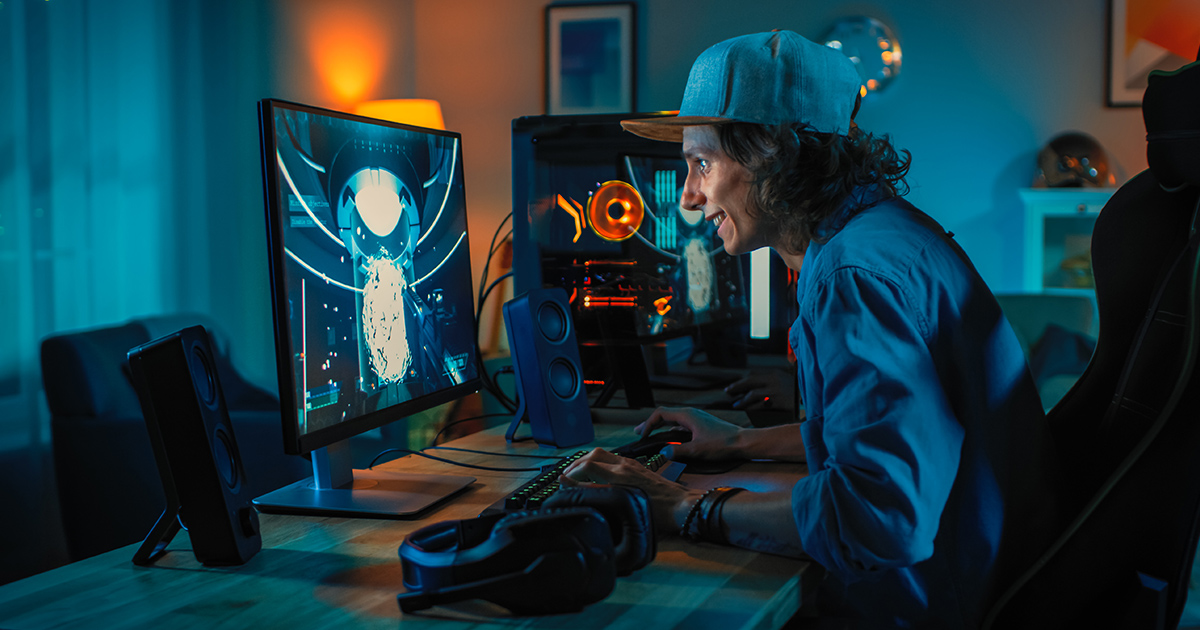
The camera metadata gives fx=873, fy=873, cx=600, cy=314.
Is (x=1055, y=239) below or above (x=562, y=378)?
above

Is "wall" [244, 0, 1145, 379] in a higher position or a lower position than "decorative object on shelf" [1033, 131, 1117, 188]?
Result: higher

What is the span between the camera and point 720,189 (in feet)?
3.39

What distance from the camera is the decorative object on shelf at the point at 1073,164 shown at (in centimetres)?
372

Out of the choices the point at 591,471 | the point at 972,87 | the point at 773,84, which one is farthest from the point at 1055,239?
the point at 591,471

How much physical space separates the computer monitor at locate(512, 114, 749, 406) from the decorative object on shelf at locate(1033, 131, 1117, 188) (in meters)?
2.81

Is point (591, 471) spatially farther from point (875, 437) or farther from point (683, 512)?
point (875, 437)

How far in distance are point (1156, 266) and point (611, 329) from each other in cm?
91

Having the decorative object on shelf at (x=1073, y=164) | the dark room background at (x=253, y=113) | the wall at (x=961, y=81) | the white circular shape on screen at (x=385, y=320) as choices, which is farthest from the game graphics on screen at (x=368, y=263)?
the decorative object on shelf at (x=1073, y=164)

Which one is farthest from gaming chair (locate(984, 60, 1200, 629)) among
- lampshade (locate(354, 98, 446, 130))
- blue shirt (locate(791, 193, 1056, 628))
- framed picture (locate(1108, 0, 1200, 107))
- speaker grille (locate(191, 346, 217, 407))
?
framed picture (locate(1108, 0, 1200, 107))

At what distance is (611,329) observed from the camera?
160cm

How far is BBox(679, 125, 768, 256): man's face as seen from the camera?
1.01m

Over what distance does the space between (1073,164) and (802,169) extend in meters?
3.35

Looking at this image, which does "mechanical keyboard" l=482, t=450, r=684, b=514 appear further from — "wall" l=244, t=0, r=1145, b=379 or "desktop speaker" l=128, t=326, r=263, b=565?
"wall" l=244, t=0, r=1145, b=379

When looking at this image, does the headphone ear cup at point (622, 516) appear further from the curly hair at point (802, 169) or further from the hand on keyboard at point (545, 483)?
the curly hair at point (802, 169)
